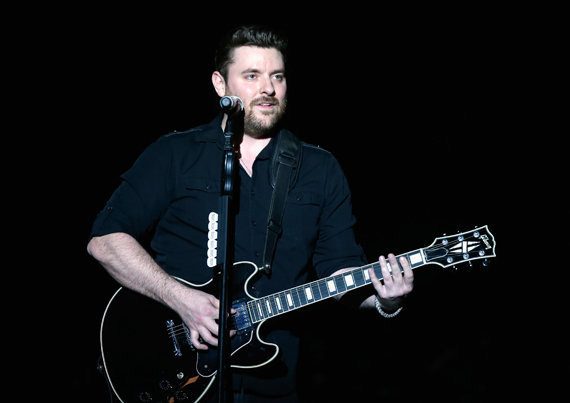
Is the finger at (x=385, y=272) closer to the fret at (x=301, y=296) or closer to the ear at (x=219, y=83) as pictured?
the fret at (x=301, y=296)

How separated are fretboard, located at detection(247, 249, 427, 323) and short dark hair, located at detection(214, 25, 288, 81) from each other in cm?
123

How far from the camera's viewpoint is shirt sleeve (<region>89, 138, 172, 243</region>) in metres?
2.31

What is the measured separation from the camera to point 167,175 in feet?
8.09

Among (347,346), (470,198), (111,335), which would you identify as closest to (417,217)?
(470,198)

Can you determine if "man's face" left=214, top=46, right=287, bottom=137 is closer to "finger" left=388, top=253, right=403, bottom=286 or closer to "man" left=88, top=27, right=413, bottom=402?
"man" left=88, top=27, right=413, bottom=402

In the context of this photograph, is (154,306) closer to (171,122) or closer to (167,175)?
(167,175)

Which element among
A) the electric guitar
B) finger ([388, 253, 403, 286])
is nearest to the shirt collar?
the electric guitar

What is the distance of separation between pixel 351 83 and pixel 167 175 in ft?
5.47

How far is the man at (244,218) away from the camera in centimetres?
224

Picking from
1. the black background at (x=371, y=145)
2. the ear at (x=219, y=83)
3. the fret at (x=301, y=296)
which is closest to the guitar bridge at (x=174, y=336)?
the fret at (x=301, y=296)

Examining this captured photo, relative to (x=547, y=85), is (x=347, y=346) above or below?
below

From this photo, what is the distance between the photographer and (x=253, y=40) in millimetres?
2615

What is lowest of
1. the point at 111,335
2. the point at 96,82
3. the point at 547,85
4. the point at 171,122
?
the point at 111,335

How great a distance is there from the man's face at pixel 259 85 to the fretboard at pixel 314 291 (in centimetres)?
89
